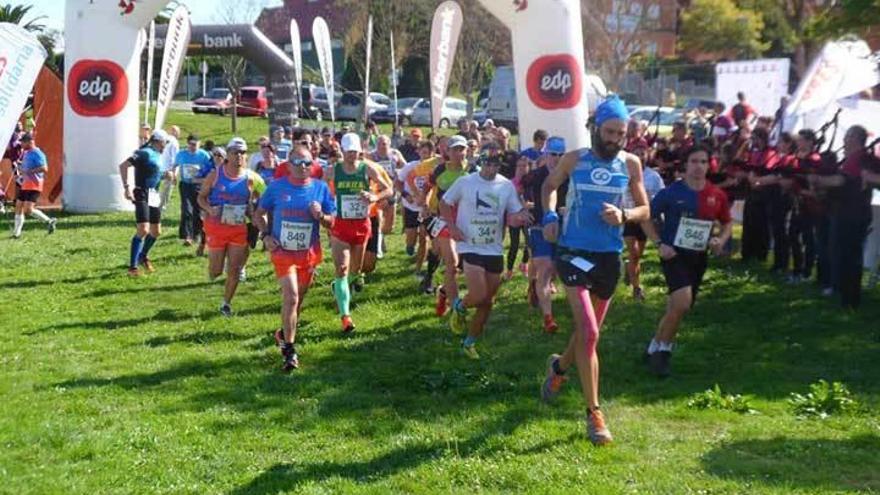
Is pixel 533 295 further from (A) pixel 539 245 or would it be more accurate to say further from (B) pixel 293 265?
(B) pixel 293 265

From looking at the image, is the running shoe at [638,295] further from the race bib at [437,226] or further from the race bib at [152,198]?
the race bib at [152,198]

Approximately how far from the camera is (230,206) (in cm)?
1081

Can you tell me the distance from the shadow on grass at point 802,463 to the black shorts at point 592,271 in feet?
4.03

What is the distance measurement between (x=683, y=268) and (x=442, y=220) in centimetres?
243

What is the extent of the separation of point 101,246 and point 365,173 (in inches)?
290

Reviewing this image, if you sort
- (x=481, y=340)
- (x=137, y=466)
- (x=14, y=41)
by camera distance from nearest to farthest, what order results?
1. (x=137, y=466)
2. (x=14, y=41)
3. (x=481, y=340)

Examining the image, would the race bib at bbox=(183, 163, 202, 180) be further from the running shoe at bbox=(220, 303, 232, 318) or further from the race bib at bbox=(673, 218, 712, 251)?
the race bib at bbox=(673, 218, 712, 251)

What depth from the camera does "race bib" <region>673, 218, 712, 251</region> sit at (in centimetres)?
868

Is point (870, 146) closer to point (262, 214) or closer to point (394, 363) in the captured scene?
point (394, 363)

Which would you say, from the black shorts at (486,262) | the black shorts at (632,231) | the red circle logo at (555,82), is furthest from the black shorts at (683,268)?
the red circle logo at (555,82)

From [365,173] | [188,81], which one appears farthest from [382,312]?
[188,81]

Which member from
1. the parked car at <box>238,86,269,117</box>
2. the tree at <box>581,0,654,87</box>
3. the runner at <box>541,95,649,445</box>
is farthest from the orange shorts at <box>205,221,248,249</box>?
the parked car at <box>238,86,269,117</box>

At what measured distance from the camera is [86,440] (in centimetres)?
668

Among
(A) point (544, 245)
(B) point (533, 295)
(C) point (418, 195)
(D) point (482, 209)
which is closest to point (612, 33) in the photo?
(C) point (418, 195)
